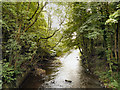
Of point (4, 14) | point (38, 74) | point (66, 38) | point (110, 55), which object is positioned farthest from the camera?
point (66, 38)

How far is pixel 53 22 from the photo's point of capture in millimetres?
8828

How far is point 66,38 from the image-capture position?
25.3ft

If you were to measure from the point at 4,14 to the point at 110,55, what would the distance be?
6.24 m

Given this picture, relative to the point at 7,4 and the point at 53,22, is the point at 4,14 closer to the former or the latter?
the point at 7,4

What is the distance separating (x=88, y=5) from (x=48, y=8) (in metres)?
3.96

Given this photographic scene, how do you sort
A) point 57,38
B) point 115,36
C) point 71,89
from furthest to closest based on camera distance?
point 57,38
point 115,36
point 71,89

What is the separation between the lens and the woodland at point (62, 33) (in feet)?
11.8

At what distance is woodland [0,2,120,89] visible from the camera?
3598mm

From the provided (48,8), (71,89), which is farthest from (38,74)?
(48,8)

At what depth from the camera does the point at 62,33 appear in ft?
27.0

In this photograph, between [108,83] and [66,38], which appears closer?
[108,83]

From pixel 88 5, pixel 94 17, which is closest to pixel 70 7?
pixel 88 5

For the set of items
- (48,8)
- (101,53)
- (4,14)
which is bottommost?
(101,53)

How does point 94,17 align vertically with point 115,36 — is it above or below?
above
